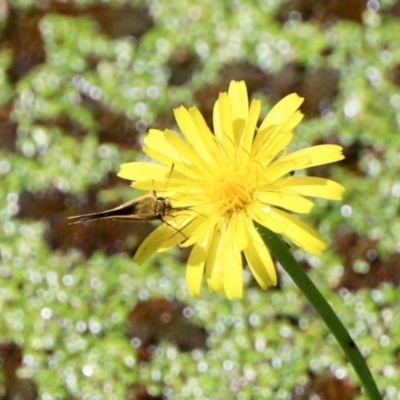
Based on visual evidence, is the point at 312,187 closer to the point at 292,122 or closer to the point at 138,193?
Answer: the point at 292,122

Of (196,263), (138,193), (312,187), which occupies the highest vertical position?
(312,187)

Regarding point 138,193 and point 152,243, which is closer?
point 152,243

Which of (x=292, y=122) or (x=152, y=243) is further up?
(x=292, y=122)

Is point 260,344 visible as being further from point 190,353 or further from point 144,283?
point 144,283

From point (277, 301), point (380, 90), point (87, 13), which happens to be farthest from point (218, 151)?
point (87, 13)

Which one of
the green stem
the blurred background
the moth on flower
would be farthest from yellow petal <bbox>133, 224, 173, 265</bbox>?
the blurred background

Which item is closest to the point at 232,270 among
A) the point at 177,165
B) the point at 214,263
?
the point at 214,263

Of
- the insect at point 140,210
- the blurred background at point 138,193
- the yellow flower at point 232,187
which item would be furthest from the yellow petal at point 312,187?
the blurred background at point 138,193
